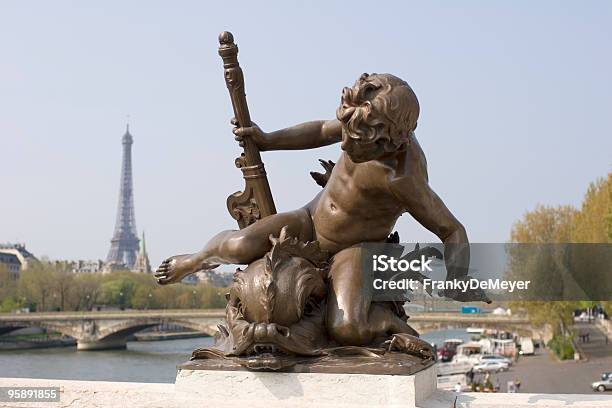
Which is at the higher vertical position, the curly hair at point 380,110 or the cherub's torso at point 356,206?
the curly hair at point 380,110

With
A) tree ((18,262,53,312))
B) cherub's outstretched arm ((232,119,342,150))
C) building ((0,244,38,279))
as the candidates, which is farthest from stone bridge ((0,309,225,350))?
cherub's outstretched arm ((232,119,342,150))

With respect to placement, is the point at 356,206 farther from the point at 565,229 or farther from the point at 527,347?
the point at 527,347

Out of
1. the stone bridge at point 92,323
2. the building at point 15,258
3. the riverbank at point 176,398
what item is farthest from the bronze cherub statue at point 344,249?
the building at point 15,258

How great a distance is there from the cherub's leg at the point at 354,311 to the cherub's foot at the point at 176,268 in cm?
98

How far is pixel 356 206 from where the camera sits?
484 cm

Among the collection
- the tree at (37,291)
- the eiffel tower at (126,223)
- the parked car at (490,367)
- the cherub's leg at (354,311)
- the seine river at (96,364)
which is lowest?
the parked car at (490,367)

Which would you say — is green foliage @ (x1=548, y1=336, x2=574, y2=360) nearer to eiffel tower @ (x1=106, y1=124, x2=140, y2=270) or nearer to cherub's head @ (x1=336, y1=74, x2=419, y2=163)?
cherub's head @ (x1=336, y1=74, x2=419, y2=163)

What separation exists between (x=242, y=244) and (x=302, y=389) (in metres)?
0.98

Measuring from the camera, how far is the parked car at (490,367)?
101 ft

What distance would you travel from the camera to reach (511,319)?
3978 centimetres

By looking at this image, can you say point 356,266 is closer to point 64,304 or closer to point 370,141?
point 370,141

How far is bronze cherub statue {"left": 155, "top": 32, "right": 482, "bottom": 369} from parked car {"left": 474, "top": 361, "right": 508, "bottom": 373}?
89.1 ft

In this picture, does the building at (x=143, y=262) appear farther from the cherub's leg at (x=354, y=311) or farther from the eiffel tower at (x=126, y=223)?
the cherub's leg at (x=354, y=311)

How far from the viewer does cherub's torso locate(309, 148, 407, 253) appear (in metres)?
4.71
